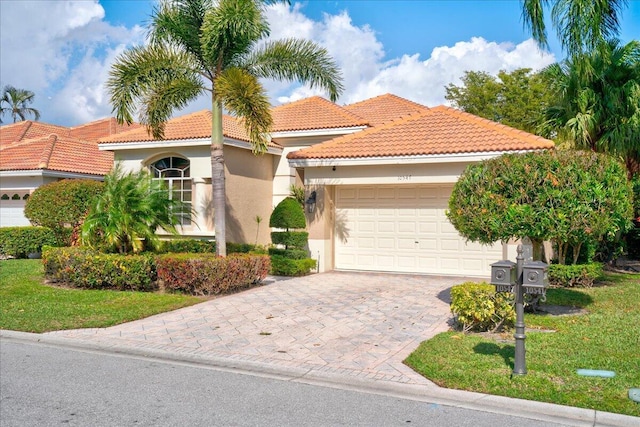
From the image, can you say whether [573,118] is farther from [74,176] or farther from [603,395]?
[74,176]

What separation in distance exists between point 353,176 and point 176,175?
6229 millimetres

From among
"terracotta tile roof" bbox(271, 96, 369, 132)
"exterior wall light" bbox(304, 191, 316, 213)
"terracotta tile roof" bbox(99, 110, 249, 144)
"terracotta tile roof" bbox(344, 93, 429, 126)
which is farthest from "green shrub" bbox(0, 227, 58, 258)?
"terracotta tile roof" bbox(344, 93, 429, 126)

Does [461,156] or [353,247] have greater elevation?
[461,156]

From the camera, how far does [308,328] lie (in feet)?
31.0

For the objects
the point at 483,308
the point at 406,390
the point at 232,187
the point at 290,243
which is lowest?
the point at 406,390

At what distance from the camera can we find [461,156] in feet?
47.0

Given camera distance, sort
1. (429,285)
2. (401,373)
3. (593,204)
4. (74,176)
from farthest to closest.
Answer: (74,176) < (429,285) < (593,204) < (401,373)

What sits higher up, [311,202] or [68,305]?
[311,202]

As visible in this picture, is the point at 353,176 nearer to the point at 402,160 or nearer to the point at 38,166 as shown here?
the point at 402,160

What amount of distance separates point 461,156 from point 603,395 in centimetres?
912

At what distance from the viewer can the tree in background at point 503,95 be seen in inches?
1146

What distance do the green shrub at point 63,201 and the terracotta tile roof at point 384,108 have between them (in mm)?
9957

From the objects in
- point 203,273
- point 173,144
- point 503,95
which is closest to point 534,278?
point 203,273

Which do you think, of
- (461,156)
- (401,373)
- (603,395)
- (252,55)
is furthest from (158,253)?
(603,395)
